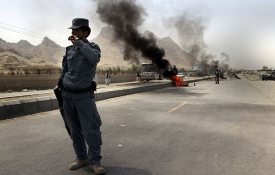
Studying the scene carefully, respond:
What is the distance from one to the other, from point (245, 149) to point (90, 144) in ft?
9.08

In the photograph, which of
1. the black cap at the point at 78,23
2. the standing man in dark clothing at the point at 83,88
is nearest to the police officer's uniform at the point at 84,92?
the standing man in dark clothing at the point at 83,88

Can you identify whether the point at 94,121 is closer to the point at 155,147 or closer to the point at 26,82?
the point at 155,147

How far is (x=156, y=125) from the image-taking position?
662 cm

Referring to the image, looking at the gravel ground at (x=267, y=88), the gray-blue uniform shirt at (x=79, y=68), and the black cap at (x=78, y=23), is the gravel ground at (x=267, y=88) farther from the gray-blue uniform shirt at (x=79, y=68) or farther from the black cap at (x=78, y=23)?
the black cap at (x=78, y=23)

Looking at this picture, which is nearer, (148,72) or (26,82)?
(26,82)

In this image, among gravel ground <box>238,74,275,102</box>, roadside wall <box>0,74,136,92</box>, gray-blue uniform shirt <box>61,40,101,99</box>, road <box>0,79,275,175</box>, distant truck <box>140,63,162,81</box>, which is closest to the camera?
gray-blue uniform shirt <box>61,40,101,99</box>

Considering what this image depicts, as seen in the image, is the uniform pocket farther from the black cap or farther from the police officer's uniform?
the black cap

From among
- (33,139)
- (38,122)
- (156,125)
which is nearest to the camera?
(33,139)

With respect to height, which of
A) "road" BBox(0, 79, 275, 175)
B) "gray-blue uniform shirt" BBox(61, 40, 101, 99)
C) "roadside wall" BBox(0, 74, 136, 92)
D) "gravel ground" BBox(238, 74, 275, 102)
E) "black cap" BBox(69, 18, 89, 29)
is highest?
"black cap" BBox(69, 18, 89, 29)

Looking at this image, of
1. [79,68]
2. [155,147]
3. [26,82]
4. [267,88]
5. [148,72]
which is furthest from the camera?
[148,72]

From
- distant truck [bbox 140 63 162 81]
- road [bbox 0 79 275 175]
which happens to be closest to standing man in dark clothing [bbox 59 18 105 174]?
road [bbox 0 79 275 175]

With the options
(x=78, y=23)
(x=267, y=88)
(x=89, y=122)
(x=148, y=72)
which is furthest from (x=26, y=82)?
(x=267, y=88)

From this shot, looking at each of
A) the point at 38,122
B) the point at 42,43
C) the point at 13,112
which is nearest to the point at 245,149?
the point at 38,122

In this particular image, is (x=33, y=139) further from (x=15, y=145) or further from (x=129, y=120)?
(x=129, y=120)
